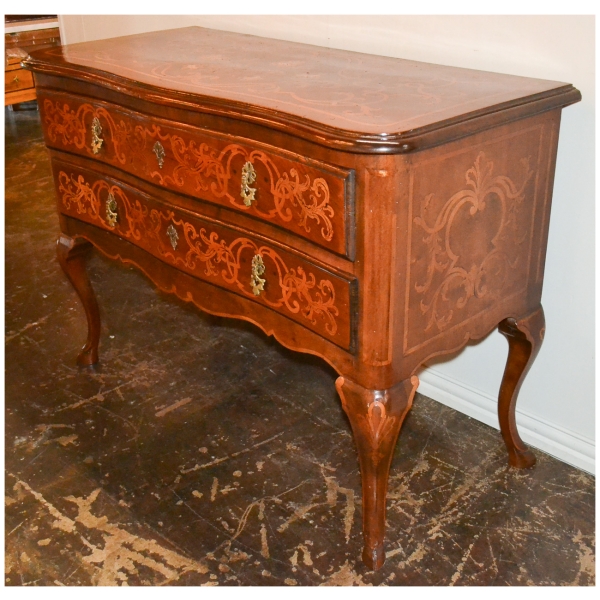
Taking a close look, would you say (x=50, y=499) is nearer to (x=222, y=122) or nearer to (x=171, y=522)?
(x=171, y=522)

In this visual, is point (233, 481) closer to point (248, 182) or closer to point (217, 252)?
point (217, 252)

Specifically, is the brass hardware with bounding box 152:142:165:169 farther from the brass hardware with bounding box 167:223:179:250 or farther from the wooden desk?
the brass hardware with bounding box 167:223:179:250

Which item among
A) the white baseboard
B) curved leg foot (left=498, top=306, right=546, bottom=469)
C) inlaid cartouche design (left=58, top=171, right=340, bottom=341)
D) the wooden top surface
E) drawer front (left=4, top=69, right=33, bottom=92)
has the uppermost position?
the wooden top surface

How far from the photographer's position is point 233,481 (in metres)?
2.27

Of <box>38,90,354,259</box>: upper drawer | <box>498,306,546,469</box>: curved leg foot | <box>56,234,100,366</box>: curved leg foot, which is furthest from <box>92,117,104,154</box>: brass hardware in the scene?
<box>498,306,546,469</box>: curved leg foot

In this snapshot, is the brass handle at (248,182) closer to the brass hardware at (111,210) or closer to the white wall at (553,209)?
the brass hardware at (111,210)

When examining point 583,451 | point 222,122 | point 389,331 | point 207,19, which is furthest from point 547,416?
point 207,19

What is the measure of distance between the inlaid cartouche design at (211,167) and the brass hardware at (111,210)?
12 centimetres

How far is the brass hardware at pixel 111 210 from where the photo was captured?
2309 millimetres

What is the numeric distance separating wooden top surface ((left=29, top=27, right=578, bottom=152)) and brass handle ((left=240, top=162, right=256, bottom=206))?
0.42ft

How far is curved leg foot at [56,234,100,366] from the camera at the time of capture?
2643 mm

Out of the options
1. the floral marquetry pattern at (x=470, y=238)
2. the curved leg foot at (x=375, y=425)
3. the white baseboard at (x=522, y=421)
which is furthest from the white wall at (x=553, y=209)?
the curved leg foot at (x=375, y=425)

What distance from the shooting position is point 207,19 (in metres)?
2.95

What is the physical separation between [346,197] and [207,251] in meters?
0.57
